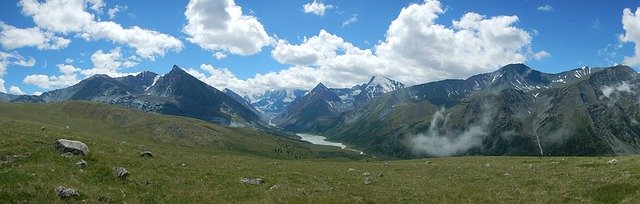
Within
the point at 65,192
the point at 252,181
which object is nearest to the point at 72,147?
the point at 65,192

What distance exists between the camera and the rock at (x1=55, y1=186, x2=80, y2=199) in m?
21.7

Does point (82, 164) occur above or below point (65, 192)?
above

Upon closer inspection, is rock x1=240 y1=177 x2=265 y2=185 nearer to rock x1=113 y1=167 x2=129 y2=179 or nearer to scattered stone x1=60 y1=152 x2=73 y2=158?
rock x1=113 y1=167 x2=129 y2=179

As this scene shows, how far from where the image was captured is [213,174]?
34.8m

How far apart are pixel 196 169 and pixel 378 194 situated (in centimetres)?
1439

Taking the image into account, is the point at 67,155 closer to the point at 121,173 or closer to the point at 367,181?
the point at 121,173

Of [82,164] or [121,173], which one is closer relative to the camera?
[121,173]

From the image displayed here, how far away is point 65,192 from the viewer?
21875 millimetres

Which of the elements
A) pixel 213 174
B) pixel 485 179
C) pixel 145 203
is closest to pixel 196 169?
pixel 213 174

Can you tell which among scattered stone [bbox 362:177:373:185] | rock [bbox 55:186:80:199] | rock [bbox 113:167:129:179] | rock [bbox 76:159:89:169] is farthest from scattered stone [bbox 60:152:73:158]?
scattered stone [bbox 362:177:373:185]

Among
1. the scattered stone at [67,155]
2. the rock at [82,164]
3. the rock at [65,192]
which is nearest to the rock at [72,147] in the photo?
the scattered stone at [67,155]

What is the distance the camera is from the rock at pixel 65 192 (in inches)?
855

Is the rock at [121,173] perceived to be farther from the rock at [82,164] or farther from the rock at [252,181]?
the rock at [252,181]

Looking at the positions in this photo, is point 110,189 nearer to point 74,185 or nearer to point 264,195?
point 74,185
